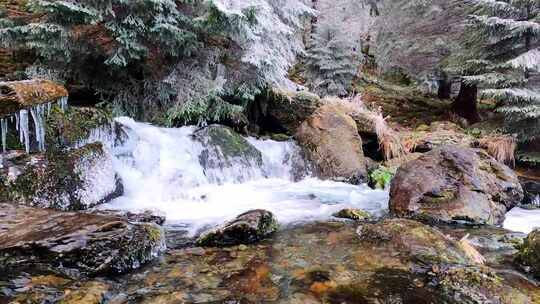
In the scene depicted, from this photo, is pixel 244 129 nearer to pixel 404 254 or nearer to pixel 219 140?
pixel 219 140

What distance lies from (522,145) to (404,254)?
7.16 m

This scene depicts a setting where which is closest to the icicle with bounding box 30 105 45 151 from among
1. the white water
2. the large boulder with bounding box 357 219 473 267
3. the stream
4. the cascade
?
the cascade

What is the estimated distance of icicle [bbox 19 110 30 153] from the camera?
5277mm

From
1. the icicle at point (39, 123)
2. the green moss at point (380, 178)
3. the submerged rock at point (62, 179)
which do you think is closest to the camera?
the submerged rock at point (62, 179)

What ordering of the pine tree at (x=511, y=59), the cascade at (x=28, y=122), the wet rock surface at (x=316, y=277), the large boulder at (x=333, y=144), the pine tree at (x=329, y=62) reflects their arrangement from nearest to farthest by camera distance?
the wet rock surface at (x=316, y=277) < the cascade at (x=28, y=122) < the large boulder at (x=333, y=144) < the pine tree at (x=511, y=59) < the pine tree at (x=329, y=62)

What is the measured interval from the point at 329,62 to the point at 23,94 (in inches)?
408

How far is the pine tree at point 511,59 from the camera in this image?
922 cm

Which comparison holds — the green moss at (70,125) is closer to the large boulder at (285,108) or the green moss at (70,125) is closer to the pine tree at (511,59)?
the large boulder at (285,108)

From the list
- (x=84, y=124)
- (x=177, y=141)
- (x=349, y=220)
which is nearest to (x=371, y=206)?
(x=349, y=220)

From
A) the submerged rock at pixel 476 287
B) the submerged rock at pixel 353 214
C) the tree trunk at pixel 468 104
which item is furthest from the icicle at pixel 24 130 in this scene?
the tree trunk at pixel 468 104

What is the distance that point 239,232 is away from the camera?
470cm

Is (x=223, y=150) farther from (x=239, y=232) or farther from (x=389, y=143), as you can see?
(x=389, y=143)

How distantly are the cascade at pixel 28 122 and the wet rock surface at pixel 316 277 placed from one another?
2609mm

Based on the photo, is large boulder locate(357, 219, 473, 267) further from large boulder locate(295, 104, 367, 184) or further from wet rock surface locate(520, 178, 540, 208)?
wet rock surface locate(520, 178, 540, 208)
